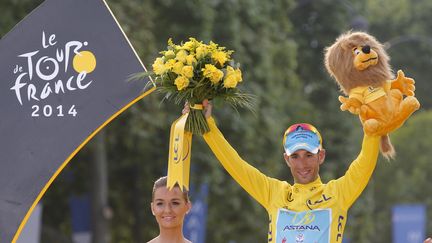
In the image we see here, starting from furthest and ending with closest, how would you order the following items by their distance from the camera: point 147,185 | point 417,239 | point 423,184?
point 423,184
point 147,185
point 417,239

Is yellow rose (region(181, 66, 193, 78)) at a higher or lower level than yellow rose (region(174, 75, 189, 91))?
higher

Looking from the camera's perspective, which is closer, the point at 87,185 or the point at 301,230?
the point at 301,230

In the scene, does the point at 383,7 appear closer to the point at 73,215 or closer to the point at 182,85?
the point at 73,215

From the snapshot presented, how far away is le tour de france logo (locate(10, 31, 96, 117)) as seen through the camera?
704 cm

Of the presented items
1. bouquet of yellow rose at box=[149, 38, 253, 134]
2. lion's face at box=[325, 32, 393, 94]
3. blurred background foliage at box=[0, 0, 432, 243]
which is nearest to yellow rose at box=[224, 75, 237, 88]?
bouquet of yellow rose at box=[149, 38, 253, 134]

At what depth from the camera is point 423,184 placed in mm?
38781

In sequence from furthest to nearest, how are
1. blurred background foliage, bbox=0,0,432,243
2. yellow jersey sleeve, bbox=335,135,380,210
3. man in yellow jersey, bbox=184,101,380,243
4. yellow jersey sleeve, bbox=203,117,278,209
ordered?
1. blurred background foliage, bbox=0,0,432,243
2. yellow jersey sleeve, bbox=203,117,278,209
3. man in yellow jersey, bbox=184,101,380,243
4. yellow jersey sleeve, bbox=335,135,380,210

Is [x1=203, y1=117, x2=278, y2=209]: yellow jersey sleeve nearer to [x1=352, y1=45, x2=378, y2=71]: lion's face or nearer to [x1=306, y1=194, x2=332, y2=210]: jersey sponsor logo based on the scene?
[x1=306, y1=194, x2=332, y2=210]: jersey sponsor logo

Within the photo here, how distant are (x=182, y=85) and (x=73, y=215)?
14.1m

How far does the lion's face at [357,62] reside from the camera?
6898 millimetres

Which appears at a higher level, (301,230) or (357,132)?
(357,132)

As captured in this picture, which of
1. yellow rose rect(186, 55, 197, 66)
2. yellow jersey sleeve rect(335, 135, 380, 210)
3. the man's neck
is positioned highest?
yellow rose rect(186, 55, 197, 66)

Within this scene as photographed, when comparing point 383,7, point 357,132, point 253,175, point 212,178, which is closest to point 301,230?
point 253,175

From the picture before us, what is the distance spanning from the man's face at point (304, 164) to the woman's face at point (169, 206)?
0.64 metres
